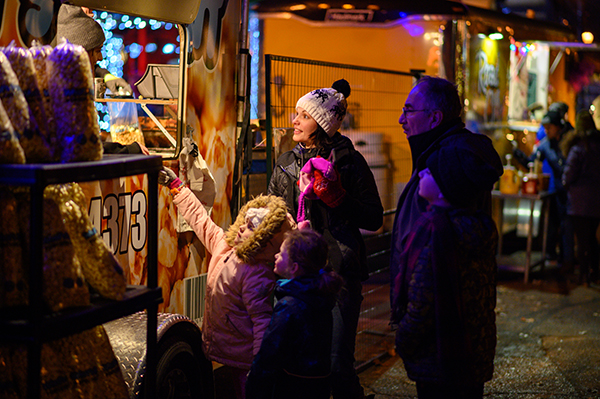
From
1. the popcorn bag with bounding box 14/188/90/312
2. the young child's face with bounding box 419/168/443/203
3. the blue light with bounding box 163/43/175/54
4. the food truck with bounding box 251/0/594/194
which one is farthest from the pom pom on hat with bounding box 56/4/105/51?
the food truck with bounding box 251/0/594/194

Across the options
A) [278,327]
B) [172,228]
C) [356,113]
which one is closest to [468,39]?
[356,113]

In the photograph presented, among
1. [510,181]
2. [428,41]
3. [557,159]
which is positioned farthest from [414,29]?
[557,159]

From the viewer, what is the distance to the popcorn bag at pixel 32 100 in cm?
231

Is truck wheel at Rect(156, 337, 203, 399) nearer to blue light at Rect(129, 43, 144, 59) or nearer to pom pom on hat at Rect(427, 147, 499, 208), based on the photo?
pom pom on hat at Rect(427, 147, 499, 208)

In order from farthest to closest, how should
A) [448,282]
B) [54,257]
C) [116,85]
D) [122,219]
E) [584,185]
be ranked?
1. [584,185]
2. [116,85]
3. [122,219]
4. [448,282]
5. [54,257]

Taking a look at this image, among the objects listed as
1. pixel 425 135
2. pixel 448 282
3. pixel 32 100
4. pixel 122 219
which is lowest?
pixel 448 282

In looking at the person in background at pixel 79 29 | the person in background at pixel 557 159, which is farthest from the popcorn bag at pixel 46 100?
the person in background at pixel 557 159

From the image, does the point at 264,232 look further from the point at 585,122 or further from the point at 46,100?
the point at 585,122

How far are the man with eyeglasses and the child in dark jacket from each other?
35 cm

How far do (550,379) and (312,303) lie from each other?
3.24 metres

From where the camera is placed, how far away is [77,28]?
11.2 ft

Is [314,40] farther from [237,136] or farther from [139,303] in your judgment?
[139,303]

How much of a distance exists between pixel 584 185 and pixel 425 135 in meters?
6.40

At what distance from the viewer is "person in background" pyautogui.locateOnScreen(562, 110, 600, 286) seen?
883 cm
